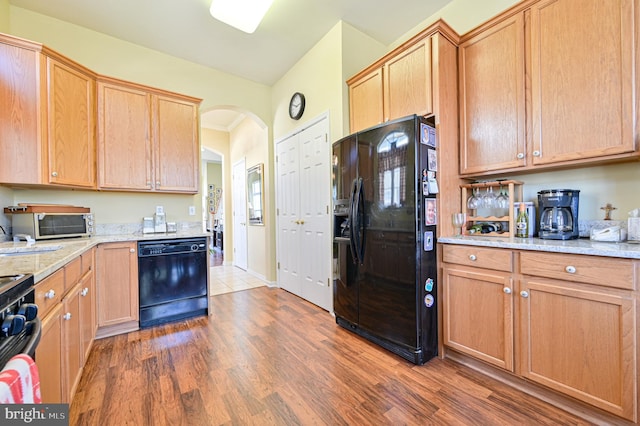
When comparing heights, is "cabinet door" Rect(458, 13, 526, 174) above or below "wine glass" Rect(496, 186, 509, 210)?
above

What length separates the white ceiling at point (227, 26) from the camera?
2.50m

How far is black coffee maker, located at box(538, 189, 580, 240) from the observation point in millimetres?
1731

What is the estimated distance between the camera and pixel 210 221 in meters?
8.55

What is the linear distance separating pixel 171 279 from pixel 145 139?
1.53 metres

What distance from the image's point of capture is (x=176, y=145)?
3023 millimetres

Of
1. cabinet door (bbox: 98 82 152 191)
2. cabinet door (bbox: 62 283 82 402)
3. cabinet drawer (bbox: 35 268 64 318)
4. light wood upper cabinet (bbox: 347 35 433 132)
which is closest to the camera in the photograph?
cabinet drawer (bbox: 35 268 64 318)

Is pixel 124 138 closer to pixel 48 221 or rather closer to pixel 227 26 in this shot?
pixel 48 221

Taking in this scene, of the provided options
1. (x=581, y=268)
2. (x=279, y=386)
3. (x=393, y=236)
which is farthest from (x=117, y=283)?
(x=581, y=268)

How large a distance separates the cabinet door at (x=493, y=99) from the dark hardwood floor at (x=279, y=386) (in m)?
1.54

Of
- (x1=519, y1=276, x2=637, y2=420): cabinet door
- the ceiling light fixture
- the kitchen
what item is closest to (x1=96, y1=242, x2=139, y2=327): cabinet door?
the kitchen

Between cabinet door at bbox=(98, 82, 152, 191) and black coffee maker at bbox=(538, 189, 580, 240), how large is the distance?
3607 millimetres

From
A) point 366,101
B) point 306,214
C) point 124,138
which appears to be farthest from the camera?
point 306,214

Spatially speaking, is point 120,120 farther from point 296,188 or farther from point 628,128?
point 628,128

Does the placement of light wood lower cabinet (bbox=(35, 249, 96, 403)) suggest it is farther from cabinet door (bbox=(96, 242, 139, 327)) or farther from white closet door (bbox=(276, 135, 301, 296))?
white closet door (bbox=(276, 135, 301, 296))
